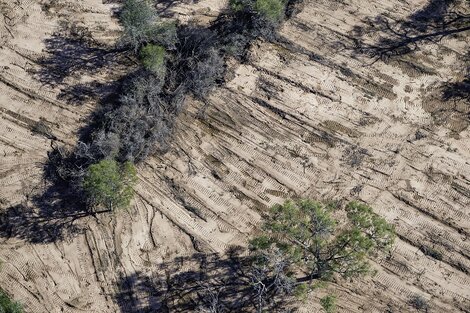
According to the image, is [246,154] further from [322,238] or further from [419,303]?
[419,303]

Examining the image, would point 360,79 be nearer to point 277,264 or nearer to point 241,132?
point 241,132

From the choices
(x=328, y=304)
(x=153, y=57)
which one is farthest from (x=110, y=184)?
(x=328, y=304)

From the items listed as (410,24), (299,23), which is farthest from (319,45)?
(410,24)

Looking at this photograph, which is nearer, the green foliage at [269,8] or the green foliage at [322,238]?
the green foliage at [322,238]

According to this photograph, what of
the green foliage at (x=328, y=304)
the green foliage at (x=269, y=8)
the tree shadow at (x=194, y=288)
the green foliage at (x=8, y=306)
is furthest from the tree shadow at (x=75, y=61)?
the green foliage at (x=328, y=304)

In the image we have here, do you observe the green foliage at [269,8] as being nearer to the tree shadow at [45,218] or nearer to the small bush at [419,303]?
the tree shadow at [45,218]

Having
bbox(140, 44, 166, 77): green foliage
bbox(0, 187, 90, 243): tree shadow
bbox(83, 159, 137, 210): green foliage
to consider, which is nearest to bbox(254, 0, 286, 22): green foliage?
bbox(140, 44, 166, 77): green foliage
